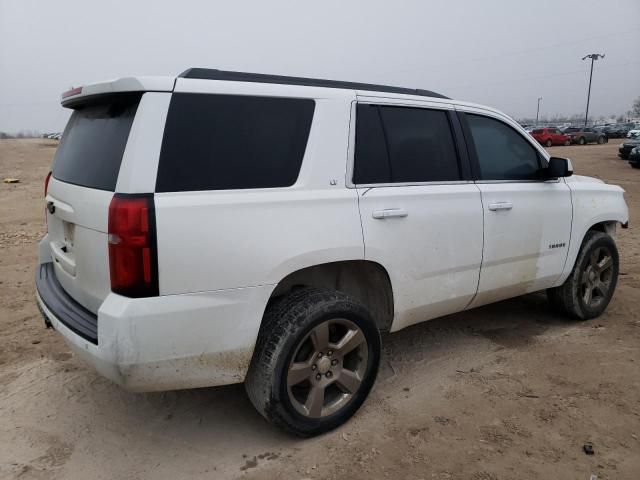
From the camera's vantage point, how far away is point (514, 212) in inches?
144

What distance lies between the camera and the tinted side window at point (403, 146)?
117 inches

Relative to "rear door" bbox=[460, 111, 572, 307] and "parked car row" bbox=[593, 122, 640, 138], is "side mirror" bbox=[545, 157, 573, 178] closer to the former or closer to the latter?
"rear door" bbox=[460, 111, 572, 307]

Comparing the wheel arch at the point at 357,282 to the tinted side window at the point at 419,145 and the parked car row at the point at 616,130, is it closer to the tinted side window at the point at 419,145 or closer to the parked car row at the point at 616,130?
the tinted side window at the point at 419,145

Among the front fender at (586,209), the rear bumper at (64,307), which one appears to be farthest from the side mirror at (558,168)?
the rear bumper at (64,307)

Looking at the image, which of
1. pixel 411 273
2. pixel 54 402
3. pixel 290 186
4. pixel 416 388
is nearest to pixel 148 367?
pixel 290 186

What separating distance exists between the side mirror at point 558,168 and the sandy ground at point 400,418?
1338 millimetres

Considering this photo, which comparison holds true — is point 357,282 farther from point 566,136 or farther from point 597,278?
point 566,136

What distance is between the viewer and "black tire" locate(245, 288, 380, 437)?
2572mm

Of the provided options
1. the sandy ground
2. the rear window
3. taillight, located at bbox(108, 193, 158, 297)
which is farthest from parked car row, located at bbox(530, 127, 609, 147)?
taillight, located at bbox(108, 193, 158, 297)

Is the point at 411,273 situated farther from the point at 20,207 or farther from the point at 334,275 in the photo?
the point at 20,207

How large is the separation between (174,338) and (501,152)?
2761 mm

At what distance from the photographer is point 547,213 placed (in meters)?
3.91

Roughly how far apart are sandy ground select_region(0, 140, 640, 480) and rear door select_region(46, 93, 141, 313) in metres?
0.85

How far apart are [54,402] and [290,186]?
82.8 inches
